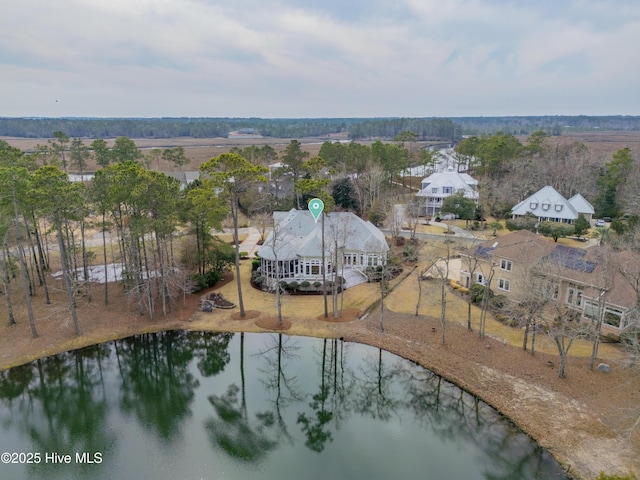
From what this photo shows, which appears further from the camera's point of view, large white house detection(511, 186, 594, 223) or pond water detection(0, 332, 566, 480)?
large white house detection(511, 186, 594, 223)

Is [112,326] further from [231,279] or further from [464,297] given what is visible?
[464,297]

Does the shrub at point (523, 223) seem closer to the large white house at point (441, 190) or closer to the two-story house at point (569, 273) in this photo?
the large white house at point (441, 190)

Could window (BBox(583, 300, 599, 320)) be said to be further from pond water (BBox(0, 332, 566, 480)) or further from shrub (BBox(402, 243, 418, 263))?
shrub (BBox(402, 243, 418, 263))

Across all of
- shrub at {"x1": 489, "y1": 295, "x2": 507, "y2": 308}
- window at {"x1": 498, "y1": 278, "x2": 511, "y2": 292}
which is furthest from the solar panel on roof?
shrub at {"x1": 489, "y1": 295, "x2": 507, "y2": 308}

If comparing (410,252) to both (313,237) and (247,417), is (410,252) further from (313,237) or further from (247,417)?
(247,417)

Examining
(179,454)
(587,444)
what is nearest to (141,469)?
(179,454)

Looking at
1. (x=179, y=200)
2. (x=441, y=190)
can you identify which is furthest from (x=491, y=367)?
(x=441, y=190)

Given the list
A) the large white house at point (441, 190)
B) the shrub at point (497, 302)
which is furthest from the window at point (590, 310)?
the large white house at point (441, 190)

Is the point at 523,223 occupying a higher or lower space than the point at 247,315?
higher
